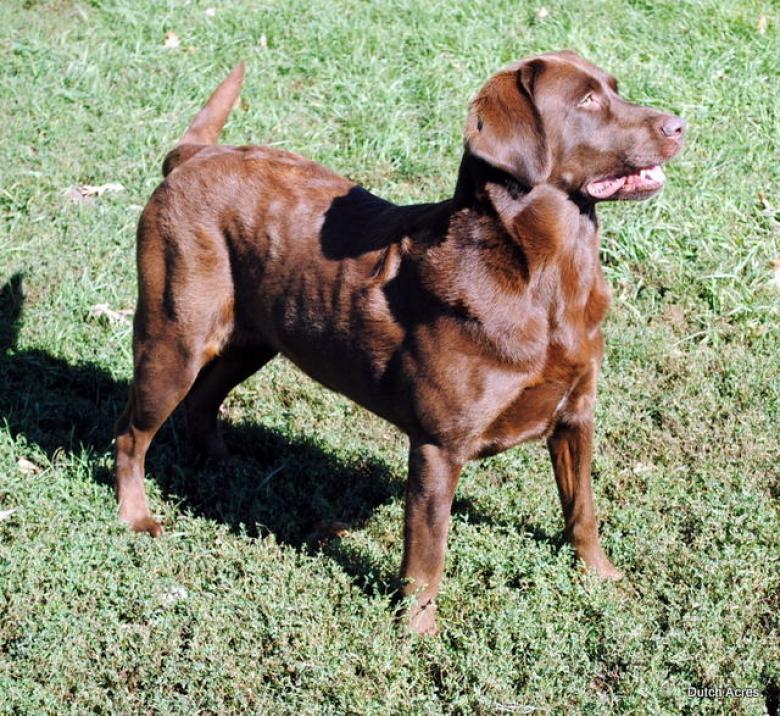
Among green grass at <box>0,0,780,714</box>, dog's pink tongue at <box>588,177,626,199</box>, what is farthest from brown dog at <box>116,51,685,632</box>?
green grass at <box>0,0,780,714</box>

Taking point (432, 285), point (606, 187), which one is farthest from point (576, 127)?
point (432, 285)

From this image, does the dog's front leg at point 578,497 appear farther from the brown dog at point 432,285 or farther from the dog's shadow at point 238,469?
the dog's shadow at point 238,469

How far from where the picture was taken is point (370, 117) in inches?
291

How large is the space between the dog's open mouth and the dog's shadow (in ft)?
5.23

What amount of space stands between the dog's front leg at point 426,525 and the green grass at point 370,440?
14 cm

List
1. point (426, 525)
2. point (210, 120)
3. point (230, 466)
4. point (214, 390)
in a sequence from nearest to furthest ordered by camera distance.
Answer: point (426, 525) → point (210, 120) → point (214, 390) → point (230, 466)

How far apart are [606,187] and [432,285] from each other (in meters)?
0.67

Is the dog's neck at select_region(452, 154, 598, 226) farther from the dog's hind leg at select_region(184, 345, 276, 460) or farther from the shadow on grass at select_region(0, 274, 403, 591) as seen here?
Answer: the shadow on grass at select_region(0, 274, 403, 591)

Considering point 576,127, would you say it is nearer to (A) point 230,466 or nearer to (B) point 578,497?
(B) point 578,497

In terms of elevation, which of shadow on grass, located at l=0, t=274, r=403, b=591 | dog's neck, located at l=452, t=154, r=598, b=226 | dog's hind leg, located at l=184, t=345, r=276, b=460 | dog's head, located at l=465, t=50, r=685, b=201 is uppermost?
dog's head, located at l=465, t=50, r=685, b=201

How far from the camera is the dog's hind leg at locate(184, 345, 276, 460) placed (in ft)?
16.0

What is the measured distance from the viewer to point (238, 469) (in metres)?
5.10

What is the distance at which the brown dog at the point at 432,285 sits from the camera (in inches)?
144

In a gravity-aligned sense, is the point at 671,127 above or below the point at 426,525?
above
